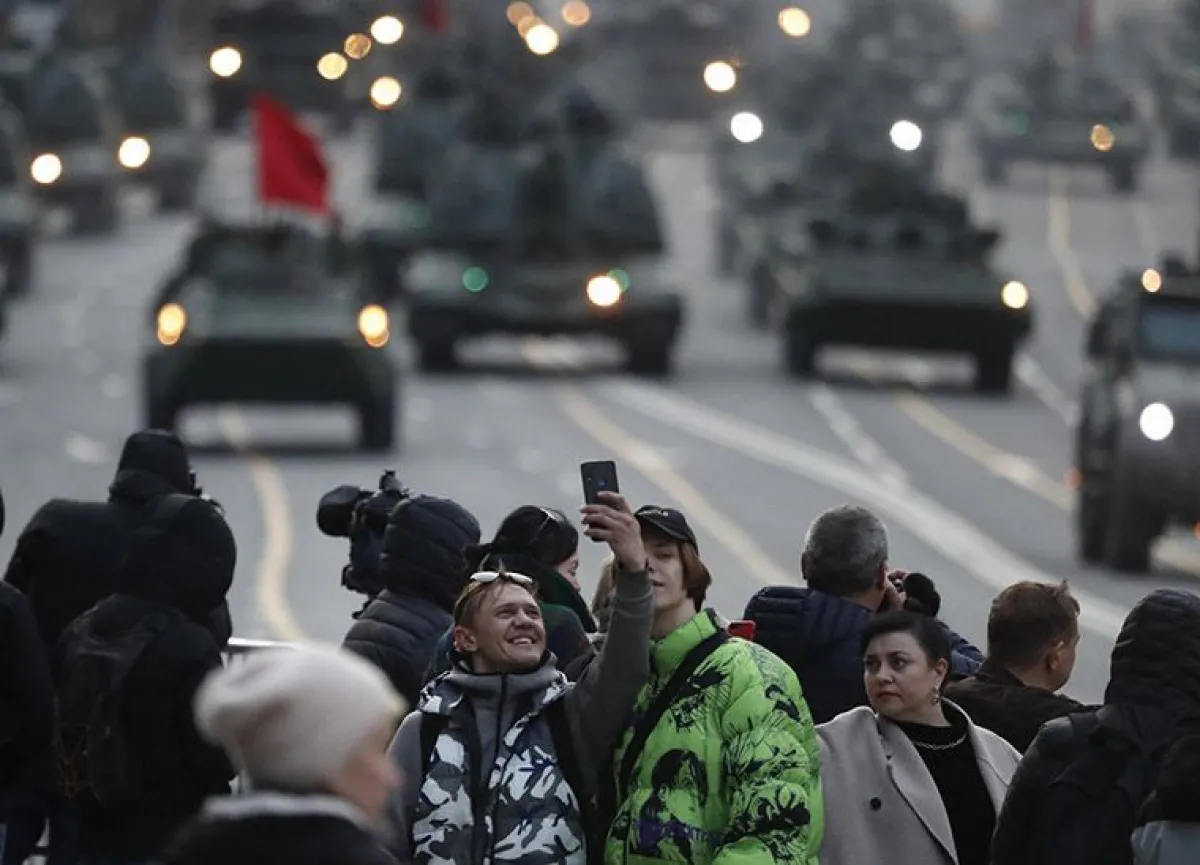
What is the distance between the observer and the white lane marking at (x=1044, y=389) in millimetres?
40281

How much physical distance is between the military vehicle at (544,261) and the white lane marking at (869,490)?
3.00ft

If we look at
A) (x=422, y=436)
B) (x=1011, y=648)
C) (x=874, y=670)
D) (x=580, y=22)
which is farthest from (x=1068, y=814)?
(x=580, y=22)

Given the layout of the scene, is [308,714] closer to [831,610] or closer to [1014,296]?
[831,610]

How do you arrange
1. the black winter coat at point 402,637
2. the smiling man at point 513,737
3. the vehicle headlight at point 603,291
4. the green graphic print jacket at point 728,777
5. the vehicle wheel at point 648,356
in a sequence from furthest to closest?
1. the vehicle wheel at point 648,356
2. the vehicle headlight at point 603,291
3. the black winter coat at point 402,637
4. the smiling man at point 513,737
5. the green graphic print jacket at point 728,777

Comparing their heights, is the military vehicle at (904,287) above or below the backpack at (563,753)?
above

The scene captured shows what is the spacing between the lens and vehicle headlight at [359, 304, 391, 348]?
3338 centimetres

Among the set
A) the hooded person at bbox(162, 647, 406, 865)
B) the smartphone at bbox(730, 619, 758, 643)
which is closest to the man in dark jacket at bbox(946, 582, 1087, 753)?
the smartphone at bbox(730, 619, 758, 643)

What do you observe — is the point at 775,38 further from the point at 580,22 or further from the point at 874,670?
the point at 874,670

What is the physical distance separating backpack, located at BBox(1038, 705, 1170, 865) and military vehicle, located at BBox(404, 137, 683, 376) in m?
32.6

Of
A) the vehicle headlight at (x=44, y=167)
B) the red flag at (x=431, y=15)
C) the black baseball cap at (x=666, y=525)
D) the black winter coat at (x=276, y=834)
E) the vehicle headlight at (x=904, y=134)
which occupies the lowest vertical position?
the black winter coat at (x=276, y=834)

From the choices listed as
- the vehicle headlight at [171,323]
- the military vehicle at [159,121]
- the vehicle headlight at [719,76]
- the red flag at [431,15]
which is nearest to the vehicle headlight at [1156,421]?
the vehicle headlight at [719,76]

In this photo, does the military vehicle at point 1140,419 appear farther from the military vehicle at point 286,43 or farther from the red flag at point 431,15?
the military vehicle at point 286,43

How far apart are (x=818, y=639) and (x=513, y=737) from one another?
4.76ft

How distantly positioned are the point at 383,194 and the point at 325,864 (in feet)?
148
